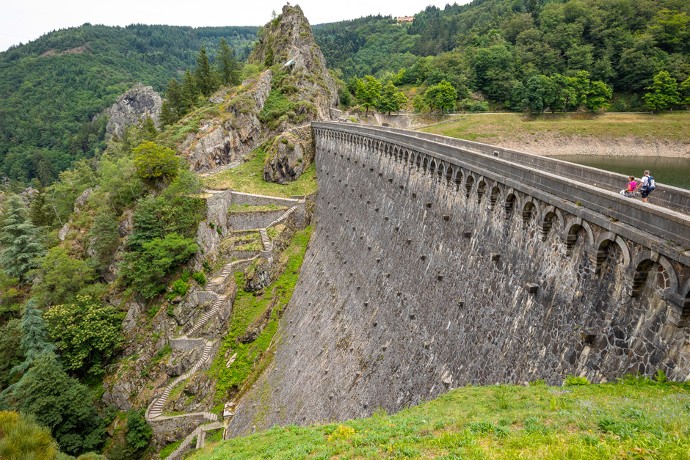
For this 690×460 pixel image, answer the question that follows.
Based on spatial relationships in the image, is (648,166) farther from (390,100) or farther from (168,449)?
(168,449)

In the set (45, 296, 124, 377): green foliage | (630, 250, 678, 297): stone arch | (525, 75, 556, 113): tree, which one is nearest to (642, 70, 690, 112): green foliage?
(525, 75, 556, 113): tree

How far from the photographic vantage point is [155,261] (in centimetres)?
4912

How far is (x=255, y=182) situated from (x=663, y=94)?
73.6 metres

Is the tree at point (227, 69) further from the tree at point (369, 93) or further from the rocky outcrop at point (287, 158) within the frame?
the rocky outcrop at point (287, 158)

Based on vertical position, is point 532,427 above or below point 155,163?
below

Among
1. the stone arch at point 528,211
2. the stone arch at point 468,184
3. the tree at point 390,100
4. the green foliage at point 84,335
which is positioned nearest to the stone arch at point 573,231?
the stone arch at point 528,211

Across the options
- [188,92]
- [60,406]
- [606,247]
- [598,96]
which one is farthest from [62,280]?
[598,96]

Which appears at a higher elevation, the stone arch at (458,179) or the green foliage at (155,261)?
the stone arch at (458,179)

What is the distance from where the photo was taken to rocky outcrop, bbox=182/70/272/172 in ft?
227

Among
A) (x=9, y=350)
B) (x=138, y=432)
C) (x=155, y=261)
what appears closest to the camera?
(x=138, y=432)

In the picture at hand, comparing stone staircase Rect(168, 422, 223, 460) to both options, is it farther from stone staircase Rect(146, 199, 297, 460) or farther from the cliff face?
the cliff face

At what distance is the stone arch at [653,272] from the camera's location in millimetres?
9922

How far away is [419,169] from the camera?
2959 cm

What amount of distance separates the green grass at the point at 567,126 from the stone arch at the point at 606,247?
6846 centimetres
